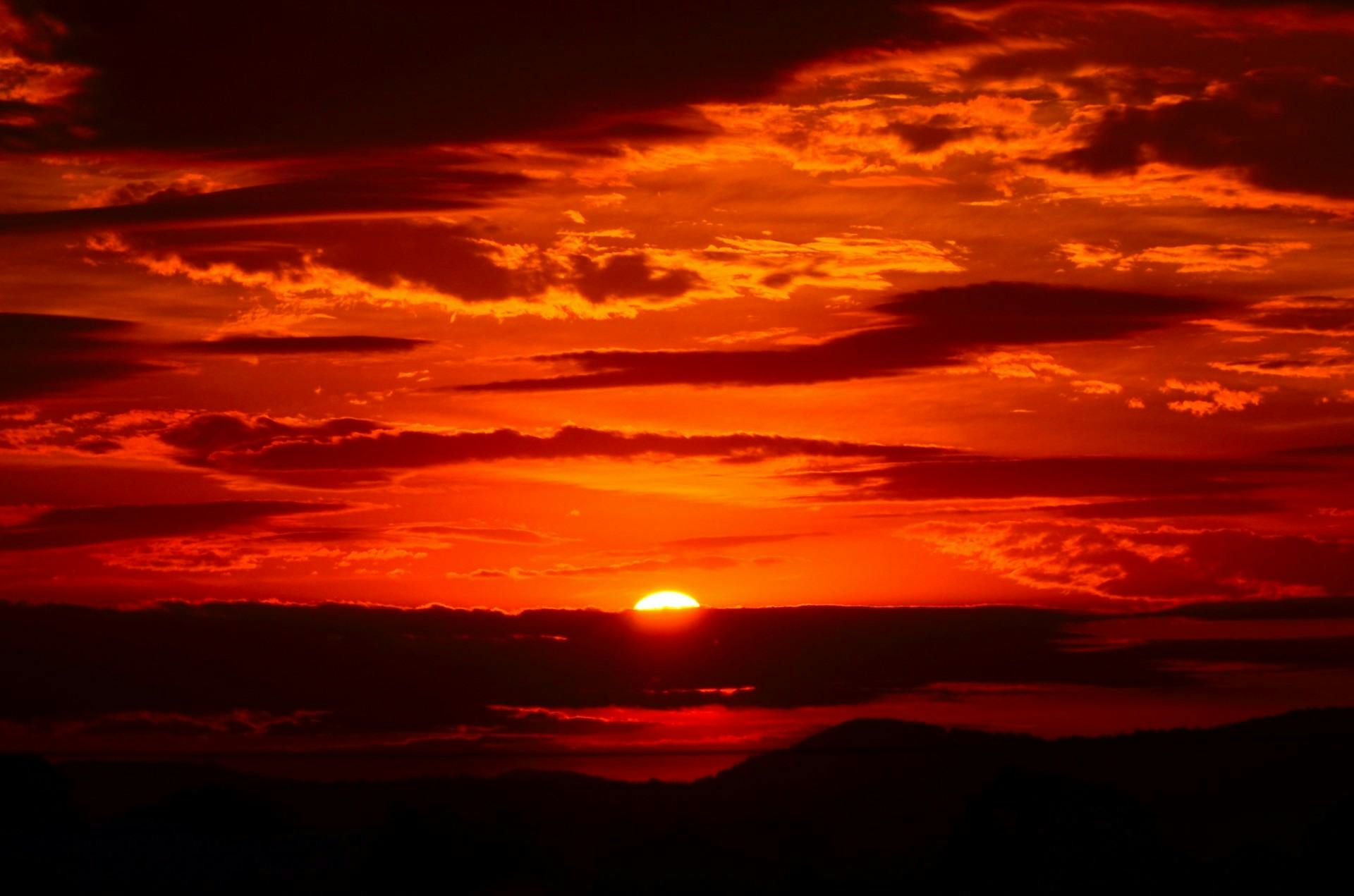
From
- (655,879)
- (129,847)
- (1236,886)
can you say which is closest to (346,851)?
(129,847)

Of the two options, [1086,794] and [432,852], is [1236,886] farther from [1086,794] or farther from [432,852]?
[432,852]

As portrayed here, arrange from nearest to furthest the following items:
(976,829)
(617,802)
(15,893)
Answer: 1. (15,893)
2. (976,829)
3. (617,802)

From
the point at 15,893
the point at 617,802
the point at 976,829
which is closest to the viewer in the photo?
the point at 15,893

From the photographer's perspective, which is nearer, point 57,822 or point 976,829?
point 976,829

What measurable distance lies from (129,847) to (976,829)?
55.3 feet

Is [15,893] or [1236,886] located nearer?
[15,893]

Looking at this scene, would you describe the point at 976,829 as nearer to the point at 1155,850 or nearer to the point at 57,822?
the point at 1155,850

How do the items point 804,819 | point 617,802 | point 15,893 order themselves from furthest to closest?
point 617,802 < point 804,819 < point 15,893

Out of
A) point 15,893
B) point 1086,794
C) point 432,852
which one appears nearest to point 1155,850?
point 1086,794

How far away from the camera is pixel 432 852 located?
33562 mm

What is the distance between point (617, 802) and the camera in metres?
45.0

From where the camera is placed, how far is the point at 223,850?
110 ft

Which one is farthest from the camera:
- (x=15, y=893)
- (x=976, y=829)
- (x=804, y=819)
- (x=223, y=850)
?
(x=804, y=819)

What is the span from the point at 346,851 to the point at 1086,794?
1536 cm
